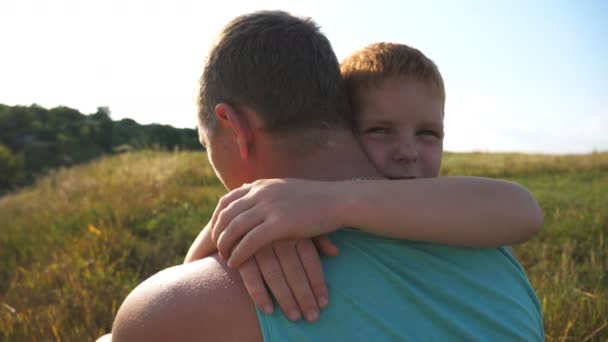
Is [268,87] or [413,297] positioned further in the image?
[268,87]

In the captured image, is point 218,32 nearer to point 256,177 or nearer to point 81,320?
point 256,177

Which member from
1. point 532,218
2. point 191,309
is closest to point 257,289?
point 191,309

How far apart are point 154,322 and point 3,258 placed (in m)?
7.00

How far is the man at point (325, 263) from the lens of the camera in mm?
1352

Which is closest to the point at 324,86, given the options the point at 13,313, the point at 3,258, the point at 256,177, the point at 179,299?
the point at 256,177

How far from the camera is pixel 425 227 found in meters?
1.49

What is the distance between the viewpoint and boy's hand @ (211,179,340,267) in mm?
1403

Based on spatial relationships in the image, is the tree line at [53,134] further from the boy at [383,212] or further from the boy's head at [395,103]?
the boy at [383,212]

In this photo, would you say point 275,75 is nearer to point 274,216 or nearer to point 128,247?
point 274,216

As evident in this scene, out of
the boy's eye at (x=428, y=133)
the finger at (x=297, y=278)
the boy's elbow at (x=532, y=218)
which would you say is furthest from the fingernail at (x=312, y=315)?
the boy's eye at (x=428, y=133)

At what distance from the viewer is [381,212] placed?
1459 millimetres

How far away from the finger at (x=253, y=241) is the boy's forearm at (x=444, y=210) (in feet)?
0.66

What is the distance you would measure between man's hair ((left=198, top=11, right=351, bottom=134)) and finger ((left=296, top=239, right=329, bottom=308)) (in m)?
Answer: 0.41

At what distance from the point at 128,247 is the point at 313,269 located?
17.2ft
